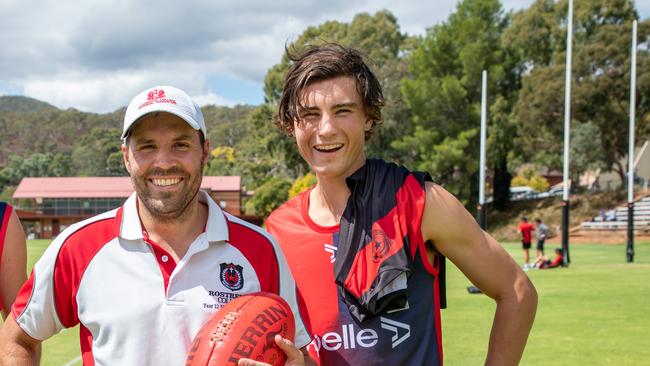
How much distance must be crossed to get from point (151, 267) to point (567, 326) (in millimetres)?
9452

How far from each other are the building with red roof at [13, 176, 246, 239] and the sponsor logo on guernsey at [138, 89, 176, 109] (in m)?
71.0

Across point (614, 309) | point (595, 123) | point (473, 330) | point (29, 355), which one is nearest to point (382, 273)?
point (29, 355)

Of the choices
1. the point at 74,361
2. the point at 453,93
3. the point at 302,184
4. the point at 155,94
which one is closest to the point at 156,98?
the point at 155,94

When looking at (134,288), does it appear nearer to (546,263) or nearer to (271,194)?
(546,263)

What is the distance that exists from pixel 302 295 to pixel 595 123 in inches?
1936

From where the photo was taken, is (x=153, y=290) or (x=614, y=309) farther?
(x=614, y=309)

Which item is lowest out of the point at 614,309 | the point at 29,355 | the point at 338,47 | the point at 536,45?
the point at 614,309

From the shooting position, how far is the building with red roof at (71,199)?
74.2 m

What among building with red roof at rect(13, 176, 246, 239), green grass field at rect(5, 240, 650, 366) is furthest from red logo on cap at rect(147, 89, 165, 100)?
building with red roof at rect(13, 176, 246, 239)

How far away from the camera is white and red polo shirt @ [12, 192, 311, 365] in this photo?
255 cm

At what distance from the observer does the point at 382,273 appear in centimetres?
273

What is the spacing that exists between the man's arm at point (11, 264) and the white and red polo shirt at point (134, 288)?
94 cm

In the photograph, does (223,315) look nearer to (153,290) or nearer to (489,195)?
(153,290)

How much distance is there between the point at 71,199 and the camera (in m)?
76.5
